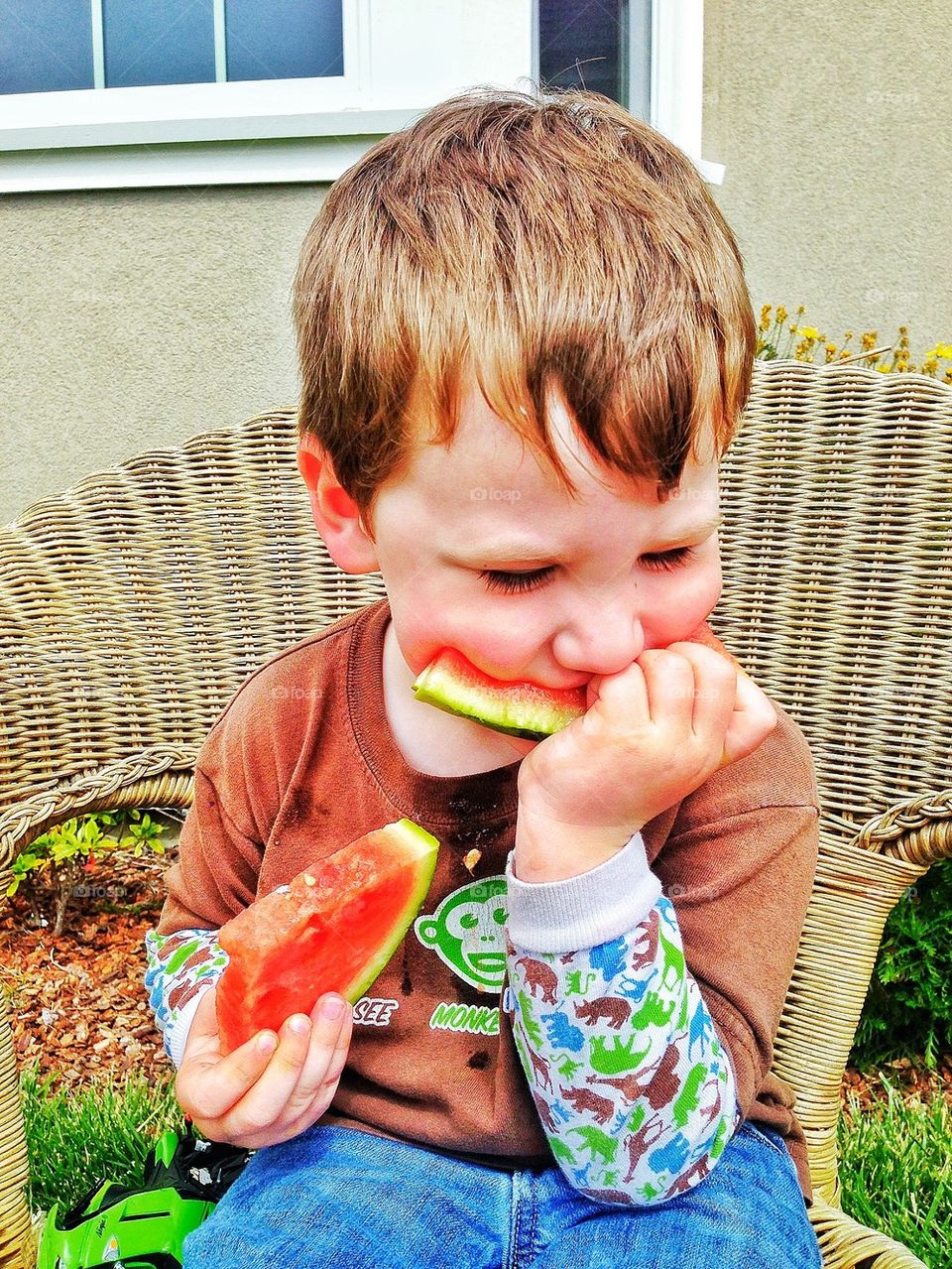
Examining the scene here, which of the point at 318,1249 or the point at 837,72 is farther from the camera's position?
the point at 837,72

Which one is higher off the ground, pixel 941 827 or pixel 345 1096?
pixel 941 827

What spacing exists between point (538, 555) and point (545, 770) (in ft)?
0.77

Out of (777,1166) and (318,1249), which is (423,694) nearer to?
(318,1249)

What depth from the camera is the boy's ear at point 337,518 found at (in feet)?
4.57

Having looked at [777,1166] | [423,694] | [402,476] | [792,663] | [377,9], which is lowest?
[777,1166]

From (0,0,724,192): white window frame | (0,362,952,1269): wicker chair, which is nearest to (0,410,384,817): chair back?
(0,362,952,1269): wicker chair

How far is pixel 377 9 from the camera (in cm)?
365

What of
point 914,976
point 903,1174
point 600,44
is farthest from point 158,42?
point 903,1174

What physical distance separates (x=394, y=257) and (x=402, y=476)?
0.24 meters

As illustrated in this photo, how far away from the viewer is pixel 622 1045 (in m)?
1.17

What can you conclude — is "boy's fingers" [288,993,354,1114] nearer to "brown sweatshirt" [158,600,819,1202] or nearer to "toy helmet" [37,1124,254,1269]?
"brown sweatshirt" [158,600,819,1202]

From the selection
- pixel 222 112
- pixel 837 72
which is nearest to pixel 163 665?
pixel 222 112

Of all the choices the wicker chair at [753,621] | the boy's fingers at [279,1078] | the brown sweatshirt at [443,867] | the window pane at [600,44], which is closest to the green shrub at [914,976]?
the wicker chair at [753,621]

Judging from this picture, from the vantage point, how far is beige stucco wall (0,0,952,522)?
12.5ft
